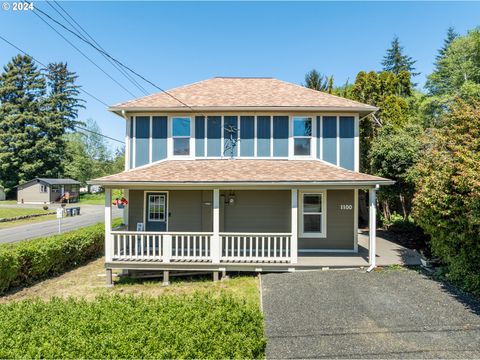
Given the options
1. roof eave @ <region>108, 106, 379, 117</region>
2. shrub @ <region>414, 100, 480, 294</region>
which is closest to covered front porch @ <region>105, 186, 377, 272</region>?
shrub @ <region>414, 100, 480, 294</region>

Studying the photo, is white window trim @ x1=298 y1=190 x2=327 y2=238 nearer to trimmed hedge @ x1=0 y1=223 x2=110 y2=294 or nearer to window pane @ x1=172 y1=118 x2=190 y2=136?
window pane @ x1=172 y1=118 x2=190 y2=136

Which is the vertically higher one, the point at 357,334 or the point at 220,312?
the point at 220,312

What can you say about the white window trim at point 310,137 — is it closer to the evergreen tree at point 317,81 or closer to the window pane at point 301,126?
the window pane at point 301,126

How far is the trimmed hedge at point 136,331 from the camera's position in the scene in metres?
3.92

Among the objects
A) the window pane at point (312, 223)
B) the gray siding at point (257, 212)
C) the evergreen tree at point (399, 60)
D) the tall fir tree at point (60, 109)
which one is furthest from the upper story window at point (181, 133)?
the evergreen tree at point (399, 60)

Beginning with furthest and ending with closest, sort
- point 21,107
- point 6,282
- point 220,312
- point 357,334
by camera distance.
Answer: point 21,107
point 6,282
point 357,334
point 220,312

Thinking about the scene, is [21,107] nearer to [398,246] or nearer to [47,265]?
[47,265]

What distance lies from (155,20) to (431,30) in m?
10.7

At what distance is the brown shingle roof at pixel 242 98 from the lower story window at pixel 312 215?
352 centimetres

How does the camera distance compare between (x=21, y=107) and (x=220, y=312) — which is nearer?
(x=220, y=312)

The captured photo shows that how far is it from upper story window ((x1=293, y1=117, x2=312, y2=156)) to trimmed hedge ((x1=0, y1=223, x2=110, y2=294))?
364 inches

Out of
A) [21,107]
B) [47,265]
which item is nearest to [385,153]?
[47,265]

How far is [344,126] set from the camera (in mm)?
11664

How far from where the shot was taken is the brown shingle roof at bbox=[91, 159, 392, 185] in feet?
30.0
